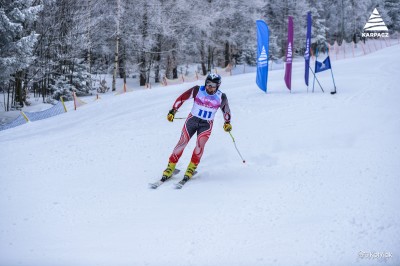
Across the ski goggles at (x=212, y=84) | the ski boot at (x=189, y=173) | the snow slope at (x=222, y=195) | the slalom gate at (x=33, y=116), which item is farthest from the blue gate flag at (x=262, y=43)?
the slalom gate at (x=33, y=116)

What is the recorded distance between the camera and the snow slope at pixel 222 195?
12.2 feet

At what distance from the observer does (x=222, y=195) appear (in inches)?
205

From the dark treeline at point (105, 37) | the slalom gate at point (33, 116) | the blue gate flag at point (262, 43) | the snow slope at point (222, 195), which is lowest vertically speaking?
the snow slope at point (222, 195)

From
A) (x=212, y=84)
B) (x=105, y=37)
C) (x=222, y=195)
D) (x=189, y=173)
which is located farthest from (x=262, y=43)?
(x=105, y=37)

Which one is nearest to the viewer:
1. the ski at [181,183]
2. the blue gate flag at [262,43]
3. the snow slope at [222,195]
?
the snow slope at [222,195]

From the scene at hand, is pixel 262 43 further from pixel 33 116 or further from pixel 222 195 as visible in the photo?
pixel 33 116

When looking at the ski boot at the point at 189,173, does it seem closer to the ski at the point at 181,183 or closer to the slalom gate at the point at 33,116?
the ski at the point at 181,183

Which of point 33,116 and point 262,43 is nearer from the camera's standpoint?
point 262,43

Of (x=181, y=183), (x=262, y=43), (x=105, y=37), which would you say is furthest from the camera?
(x=105, y=37)

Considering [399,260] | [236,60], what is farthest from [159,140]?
[236,60]

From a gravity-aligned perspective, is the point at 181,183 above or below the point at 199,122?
below

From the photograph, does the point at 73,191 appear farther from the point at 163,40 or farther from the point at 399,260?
the point at 163,40

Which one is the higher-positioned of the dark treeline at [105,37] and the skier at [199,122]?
the dark treeline at [105,37]

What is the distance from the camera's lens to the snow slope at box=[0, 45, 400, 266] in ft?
12.2
